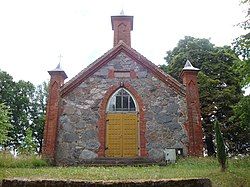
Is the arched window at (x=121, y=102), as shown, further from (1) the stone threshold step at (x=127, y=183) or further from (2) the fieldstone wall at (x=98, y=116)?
(1) the stone threshold step at (x=127, y=183)

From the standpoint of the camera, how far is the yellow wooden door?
18.1 meters

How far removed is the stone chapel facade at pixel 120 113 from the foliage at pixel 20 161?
1313mm

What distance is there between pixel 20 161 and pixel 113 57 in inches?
320

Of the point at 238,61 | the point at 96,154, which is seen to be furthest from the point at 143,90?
the point at 238,61

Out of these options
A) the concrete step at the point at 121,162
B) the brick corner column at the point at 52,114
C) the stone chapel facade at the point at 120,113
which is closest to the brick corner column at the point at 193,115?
the stone chapel facade at the point at 120,113

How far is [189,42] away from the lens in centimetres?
3269

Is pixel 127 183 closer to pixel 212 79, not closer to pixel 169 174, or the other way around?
pixel 169 174

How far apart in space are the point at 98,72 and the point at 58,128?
13.0 feet

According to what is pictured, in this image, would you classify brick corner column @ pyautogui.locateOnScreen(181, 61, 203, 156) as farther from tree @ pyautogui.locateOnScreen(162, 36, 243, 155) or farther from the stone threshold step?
the stone threshold step

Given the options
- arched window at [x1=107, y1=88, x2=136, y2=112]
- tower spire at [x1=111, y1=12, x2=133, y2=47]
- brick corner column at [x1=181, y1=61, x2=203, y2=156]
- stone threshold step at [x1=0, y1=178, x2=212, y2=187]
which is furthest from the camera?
tower spire at [x1=111, y1=12, x2=133, y2=47]

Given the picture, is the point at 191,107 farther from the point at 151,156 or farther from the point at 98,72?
the point at 98,72

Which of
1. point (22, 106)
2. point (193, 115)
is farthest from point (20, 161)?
point (22, 106)

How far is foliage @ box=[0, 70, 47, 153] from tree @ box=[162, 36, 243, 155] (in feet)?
55.4

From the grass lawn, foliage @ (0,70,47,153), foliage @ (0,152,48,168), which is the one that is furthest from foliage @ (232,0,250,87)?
foliage @ (0,70,47,153)
